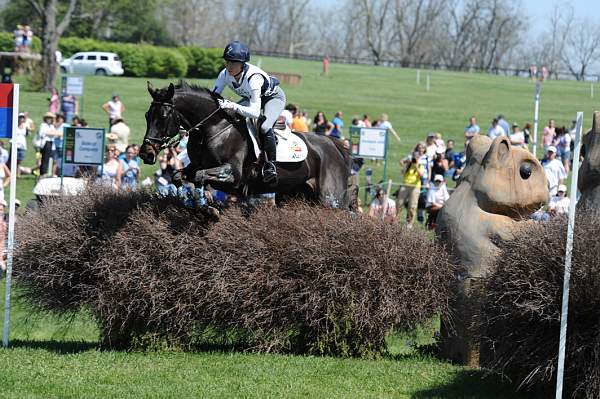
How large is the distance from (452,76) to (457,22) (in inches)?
1953

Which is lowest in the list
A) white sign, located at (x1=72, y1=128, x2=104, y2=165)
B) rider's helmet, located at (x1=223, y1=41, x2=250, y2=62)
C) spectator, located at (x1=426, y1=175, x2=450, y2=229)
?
spectator, located at (x1=426, y1=175, x2=450, y2=229)

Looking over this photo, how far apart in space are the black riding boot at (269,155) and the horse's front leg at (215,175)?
0.59 m

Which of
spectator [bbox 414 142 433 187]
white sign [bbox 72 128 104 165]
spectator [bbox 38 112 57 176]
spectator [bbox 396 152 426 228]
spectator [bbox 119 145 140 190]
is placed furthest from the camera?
spectator [bbox 38 112 57 176]

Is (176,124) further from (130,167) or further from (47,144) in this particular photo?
(47,144)

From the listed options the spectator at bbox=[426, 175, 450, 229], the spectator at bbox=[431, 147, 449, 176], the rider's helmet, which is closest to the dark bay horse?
the rider's helmet

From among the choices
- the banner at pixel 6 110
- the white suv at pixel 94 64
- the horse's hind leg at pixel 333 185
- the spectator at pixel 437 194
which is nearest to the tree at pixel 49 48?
the white suv at pixel 94 64

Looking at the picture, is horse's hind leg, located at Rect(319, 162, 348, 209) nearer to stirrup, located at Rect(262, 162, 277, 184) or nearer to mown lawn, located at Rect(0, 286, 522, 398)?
stirrup, located at Rect(262, 162, 277, 184)

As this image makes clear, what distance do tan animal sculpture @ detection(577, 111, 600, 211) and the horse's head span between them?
4.43 metres

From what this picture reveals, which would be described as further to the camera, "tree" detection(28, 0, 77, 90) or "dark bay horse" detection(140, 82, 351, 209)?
"tree" detection(28, 0, 77, 90)

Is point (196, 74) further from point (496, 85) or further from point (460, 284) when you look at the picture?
point (460, 284)

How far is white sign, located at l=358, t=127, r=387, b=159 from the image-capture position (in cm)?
2438

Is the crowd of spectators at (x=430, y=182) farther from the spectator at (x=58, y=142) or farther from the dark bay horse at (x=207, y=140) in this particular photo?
the spectator at (x=58, y=142)

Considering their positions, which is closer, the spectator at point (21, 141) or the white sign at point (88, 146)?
the white sign at point (88, 146)

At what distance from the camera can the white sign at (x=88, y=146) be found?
57.7 ft
